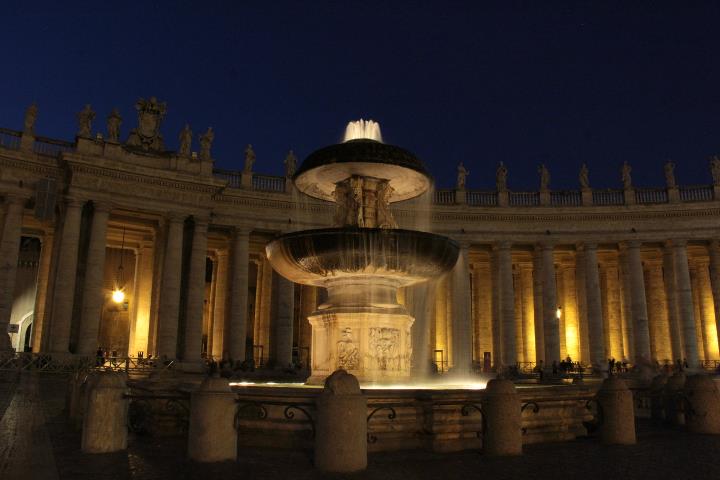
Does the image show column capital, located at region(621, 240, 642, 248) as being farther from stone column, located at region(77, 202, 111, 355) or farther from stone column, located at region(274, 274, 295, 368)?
stone column, located at region(77, 202, 111, 355)

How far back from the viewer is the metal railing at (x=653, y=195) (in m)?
45.2

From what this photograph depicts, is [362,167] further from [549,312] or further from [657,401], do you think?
[549,312]

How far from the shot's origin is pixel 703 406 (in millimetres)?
14055

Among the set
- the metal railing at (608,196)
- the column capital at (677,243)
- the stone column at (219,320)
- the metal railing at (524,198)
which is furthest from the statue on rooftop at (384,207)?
the column capital at (677,243)

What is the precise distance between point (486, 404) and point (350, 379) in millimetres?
2795

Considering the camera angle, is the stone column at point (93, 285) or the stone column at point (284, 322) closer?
the stone column at point (93, 285)

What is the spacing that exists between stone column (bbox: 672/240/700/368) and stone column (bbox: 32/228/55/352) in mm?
40439

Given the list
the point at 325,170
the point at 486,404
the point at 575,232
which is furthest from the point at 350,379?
the point at 575,232

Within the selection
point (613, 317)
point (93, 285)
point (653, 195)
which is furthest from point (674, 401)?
point (613, 317)

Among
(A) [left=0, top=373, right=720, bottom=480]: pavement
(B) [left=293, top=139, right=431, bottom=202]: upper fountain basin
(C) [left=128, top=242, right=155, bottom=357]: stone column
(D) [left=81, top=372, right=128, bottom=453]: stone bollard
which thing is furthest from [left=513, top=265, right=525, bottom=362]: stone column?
(D) [left=81, top=372, right=128, bottom=453]: stone bollard

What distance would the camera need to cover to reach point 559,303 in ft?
174

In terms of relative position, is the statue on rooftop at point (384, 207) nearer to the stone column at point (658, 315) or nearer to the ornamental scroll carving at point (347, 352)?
the ornamental scroll carving at point (347, 352)

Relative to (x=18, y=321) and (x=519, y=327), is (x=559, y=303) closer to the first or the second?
(x=519, y=327)

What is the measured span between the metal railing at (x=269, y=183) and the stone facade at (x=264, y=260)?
10 centimetres
